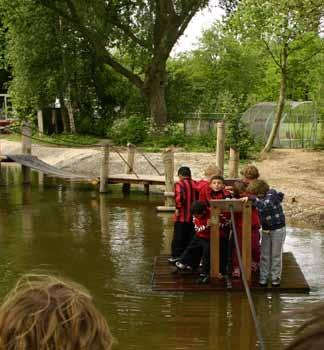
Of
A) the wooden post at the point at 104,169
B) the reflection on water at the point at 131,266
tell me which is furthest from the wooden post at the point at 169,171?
the wooden post at the point at 104,169

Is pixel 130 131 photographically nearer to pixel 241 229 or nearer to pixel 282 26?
pixel 282 26

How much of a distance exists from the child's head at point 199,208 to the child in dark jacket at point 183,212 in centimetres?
63

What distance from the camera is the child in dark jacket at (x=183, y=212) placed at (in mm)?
8930

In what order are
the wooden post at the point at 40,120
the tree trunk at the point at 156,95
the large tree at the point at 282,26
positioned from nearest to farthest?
1. the large tree at the point at 282,26
2. the tree trunk at the point at 156,95
3. the wooden post at the point at 40,120

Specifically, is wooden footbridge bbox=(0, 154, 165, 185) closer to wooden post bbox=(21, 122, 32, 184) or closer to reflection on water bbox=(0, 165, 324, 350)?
reflection on water bbox=(0, 165, 324, 350)

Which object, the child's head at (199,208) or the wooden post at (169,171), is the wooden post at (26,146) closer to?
the wooden post at (169,171)

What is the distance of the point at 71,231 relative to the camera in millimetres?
12594

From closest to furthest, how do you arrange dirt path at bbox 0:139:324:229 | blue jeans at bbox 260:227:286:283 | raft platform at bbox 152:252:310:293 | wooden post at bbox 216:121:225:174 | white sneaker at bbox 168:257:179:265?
blue jeans at bbox 260:227:286:283 → raft platform at bbox 152:252:310:293 → white sneaker at bbox 168:257:179:265 → dirt path at bbox 0:139:324:229 → wooden post at bbox 216:121:225:174

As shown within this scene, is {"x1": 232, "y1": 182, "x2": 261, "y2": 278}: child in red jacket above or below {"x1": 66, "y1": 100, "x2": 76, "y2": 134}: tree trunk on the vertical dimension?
below

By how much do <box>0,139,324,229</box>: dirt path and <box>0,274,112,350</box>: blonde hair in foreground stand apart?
12.0m

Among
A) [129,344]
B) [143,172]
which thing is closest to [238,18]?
[143,172]

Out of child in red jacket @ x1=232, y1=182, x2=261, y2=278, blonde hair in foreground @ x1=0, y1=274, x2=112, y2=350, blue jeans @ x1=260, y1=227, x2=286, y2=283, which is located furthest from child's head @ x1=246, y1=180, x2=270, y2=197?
blonde hair in foreground @ x1=0, y1=274, x2=112, y2=350

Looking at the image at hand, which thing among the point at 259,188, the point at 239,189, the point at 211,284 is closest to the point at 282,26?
the point at 239,189

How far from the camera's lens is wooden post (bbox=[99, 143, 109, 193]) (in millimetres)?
17406
